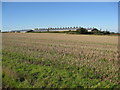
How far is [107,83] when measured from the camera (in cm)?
701

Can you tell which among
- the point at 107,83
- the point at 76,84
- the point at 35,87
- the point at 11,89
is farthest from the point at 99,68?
the point at 11,89

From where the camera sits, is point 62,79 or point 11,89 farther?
point 62,79

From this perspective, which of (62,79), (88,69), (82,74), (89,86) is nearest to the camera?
(89,86)

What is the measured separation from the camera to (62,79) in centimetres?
743

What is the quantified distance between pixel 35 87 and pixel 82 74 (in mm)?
2432

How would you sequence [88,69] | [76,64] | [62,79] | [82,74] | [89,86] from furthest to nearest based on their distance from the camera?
[76,64]
[88,69]
[82,74]
[62,79]
[89,86]

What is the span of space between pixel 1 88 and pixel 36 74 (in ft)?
6.11

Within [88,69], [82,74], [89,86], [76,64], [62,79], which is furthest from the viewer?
[76,64]

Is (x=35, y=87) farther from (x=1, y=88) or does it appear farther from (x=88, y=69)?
(x=88, y=69)

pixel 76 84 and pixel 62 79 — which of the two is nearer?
pixel 76 84

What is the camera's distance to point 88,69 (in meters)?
8.84

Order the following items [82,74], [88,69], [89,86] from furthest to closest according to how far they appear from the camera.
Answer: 1. [88,69]
2. [82,74]
3. [89,86]

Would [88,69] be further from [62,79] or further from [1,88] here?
[1,88]

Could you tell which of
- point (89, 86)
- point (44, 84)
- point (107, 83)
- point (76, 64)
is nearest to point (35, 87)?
point (44, 84)
